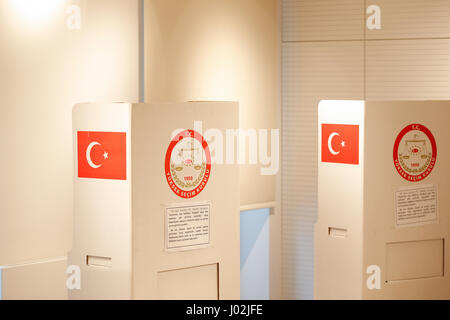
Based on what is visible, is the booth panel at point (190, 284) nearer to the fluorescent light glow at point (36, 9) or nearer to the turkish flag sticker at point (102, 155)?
the turkish flag sticker at point (102, 155)

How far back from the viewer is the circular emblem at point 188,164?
259 cm

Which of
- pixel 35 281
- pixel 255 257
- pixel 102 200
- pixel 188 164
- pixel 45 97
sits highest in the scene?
pixel 45 97

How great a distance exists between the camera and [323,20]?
3887 millimetres

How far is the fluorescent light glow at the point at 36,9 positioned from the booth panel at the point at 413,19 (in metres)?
1.80

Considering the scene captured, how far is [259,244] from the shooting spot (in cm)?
404

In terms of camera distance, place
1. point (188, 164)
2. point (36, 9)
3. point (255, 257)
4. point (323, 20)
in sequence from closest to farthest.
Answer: point (188, 164)
point (36, 9)
point (323, 20)
point (255, 257)

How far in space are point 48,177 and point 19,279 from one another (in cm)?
45

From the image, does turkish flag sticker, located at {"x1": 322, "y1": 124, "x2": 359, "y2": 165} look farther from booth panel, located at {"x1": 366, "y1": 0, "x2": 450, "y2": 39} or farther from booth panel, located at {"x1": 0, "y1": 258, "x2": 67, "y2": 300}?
booth panel, located at {"x1": 0, "y1": 258, "x2": 67, "y2": 300}

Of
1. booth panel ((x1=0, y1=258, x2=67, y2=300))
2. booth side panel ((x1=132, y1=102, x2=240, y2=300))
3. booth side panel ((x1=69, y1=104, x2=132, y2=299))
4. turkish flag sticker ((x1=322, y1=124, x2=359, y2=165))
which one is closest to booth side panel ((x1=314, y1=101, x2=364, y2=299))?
turkish flag sticker ((x1=322, y1=124, x2=359, y2=165))

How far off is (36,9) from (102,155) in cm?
76

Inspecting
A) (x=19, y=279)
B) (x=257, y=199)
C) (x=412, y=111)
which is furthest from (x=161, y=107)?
(x=257, y=199)

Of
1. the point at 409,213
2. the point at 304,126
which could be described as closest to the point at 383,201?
the point at 409,213

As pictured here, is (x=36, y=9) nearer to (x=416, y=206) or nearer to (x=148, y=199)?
(x=148, y=199)

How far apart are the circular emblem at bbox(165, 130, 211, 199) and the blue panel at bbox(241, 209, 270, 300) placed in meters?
1.40
